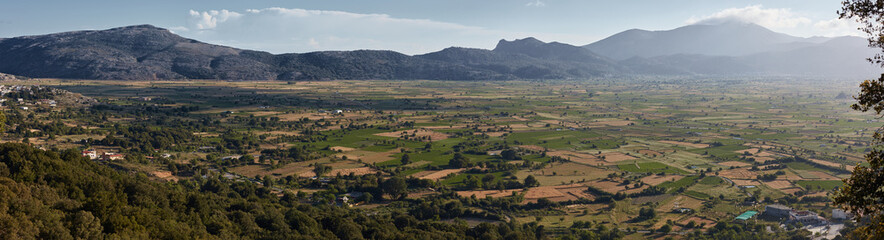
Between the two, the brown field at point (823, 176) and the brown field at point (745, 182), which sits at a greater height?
the brown field at point (823, 176)

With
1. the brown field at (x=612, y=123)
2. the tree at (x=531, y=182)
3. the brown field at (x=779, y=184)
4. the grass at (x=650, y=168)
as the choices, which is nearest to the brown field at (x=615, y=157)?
the grass at (x=650, y=168)

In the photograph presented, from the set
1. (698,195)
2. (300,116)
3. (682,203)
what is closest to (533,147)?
(698,195)

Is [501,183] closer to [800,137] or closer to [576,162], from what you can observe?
[576,162]

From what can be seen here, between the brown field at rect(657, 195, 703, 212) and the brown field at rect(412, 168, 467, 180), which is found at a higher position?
the brown field at rect(412, 168, 467, 180)

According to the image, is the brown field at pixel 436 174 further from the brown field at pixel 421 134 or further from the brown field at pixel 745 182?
the brown field at pixel 745 182

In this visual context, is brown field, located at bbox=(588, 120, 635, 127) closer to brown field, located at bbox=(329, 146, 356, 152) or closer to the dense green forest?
brown field, located at bbox=(329, 146, 356, 152)

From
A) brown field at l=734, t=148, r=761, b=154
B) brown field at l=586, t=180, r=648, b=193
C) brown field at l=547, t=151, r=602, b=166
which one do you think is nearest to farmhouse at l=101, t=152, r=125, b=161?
brown field at l=586, t=180, r=648, b=193

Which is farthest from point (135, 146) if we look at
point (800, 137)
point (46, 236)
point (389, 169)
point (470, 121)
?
point (800, 137)
